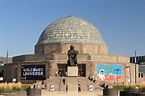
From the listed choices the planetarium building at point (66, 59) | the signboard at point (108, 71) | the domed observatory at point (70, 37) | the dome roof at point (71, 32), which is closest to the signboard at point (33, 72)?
the planetarium building at point (66, 59)

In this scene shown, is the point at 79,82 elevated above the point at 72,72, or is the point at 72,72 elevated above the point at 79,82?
the point at 72,72

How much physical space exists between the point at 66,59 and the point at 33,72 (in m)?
4.38

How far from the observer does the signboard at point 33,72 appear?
40.5 meters

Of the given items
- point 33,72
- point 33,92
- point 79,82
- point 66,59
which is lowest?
point 79,82

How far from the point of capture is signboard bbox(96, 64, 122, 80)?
40741 millimetres

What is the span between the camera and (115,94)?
22703 millimetres

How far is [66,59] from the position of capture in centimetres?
4138

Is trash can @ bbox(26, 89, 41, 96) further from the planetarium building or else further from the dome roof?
the dome roof

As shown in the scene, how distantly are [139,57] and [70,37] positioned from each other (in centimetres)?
3965

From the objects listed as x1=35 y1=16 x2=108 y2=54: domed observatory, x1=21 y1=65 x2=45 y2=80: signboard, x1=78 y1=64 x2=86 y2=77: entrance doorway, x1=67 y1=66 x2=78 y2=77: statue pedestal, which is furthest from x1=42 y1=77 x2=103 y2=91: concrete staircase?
x1=67 y1=66 x2=78 y2=77: statue pedestal

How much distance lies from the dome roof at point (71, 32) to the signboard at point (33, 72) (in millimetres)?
6564

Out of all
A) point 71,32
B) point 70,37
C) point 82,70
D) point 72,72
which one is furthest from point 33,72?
point 72,72

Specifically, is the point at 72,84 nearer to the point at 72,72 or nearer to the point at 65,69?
the point at 72,72

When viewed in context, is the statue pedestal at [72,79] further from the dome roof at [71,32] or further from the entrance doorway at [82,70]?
the dome roof at [71,32]
